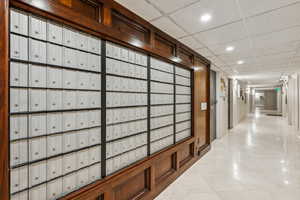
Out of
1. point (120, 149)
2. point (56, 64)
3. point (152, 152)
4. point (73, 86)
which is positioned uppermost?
point (56, 64)

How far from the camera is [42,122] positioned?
1.16 m

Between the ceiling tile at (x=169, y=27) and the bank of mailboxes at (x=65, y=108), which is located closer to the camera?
the bank of mailboxes at (x=65, y=108)

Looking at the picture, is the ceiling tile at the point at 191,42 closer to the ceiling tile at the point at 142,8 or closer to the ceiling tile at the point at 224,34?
the ceiling tile at the point at 224,34

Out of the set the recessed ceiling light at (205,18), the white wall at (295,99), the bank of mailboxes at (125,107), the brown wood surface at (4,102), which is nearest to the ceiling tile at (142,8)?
the bank of mailboxes at (125,107)

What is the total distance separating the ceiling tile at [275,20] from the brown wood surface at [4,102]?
264cm

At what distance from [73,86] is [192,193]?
235cm

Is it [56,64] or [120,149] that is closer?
[56,64]

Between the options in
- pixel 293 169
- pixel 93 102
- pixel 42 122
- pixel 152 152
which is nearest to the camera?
pixel 42 122

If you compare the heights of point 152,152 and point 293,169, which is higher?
point 152,152

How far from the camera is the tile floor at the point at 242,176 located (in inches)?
90.2

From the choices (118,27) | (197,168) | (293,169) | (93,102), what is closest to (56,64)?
(93,102)

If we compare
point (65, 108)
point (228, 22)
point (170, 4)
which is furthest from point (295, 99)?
point (65, 108)

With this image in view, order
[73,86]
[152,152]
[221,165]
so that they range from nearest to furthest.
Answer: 1. [73,86]
2. [152,152]
3. [221,165]

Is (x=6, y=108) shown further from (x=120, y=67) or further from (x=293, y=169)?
(x=293, y=169)
